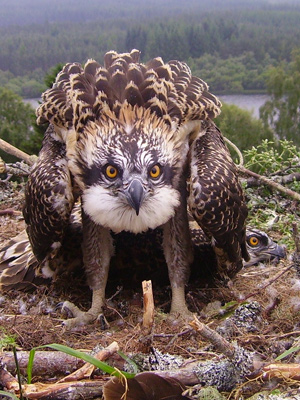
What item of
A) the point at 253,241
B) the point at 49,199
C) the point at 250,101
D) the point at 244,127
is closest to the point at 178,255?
the point at 49,199

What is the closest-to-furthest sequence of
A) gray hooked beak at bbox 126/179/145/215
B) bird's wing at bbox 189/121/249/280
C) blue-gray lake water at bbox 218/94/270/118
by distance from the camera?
gray hooked beak at bbox 126/179/145/215
bird's wing at bbox 189/121/249/280
blue-gray lake water at bbox 218/94/270/118

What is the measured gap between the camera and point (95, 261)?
4.02m

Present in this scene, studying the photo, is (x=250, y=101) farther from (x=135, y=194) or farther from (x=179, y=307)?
(x=135, y=194)

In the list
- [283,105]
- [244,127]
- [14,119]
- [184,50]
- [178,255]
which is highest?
[178,255]

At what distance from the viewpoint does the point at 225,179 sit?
3582 mm

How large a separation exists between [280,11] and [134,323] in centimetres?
6399

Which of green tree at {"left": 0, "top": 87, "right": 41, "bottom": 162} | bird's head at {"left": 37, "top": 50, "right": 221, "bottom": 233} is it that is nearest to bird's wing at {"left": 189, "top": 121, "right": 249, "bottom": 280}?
bird's head at {"left": 37, "top": 50, "right": 221, "bottom": 233}

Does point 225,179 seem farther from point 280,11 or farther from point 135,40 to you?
point 280,11

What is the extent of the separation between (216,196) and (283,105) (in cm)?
3344

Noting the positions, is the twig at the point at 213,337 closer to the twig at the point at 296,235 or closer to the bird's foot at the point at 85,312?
the twig at the point at 296,235

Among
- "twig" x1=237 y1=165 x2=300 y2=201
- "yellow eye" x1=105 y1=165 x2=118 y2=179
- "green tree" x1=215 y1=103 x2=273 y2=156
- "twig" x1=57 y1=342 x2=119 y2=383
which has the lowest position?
"green tree" x1=215 y1=103 x2=273 y2=156

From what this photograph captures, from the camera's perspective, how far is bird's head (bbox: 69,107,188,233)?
10.1 feet

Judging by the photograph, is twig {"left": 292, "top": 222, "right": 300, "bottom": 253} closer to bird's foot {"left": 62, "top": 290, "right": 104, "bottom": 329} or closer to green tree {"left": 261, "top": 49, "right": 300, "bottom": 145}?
bird's foot {"left": 62, "top": 290, "right": 104, "bottom": 329}

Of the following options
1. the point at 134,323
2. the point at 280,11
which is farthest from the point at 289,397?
the point at 280,11
